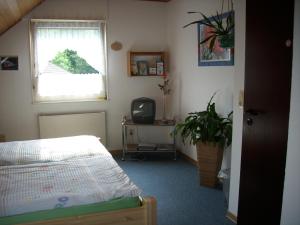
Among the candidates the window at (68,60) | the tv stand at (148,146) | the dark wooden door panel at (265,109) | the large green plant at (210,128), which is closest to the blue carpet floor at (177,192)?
the tv stand at (148,146)

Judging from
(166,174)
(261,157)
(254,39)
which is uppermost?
(254,39)

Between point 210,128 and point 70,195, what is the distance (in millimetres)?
1781

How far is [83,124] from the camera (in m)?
4.56

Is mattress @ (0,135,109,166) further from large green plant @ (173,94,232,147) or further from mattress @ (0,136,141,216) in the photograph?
large green plant @ (173,94,232,147)

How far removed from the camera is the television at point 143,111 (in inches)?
177

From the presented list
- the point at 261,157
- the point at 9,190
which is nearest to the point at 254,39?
the point at 261,157

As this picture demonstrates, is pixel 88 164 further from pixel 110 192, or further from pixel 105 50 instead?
pixel 105 50

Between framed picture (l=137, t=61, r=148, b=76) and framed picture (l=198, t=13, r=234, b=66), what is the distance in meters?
0.99

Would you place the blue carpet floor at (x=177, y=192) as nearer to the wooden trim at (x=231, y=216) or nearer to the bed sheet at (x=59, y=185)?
the wooden trim at (x=231, y=216)

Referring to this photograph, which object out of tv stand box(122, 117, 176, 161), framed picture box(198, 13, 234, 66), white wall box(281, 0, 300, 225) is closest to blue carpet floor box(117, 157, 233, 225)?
tv stand box(122, 117, 176, 161)

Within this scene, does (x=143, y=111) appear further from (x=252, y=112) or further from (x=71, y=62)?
(x=252, y=112)

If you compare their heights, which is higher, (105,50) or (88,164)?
(105,50)

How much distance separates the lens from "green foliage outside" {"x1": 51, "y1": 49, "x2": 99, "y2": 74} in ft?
14.7

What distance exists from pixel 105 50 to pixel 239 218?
9.75 ft
